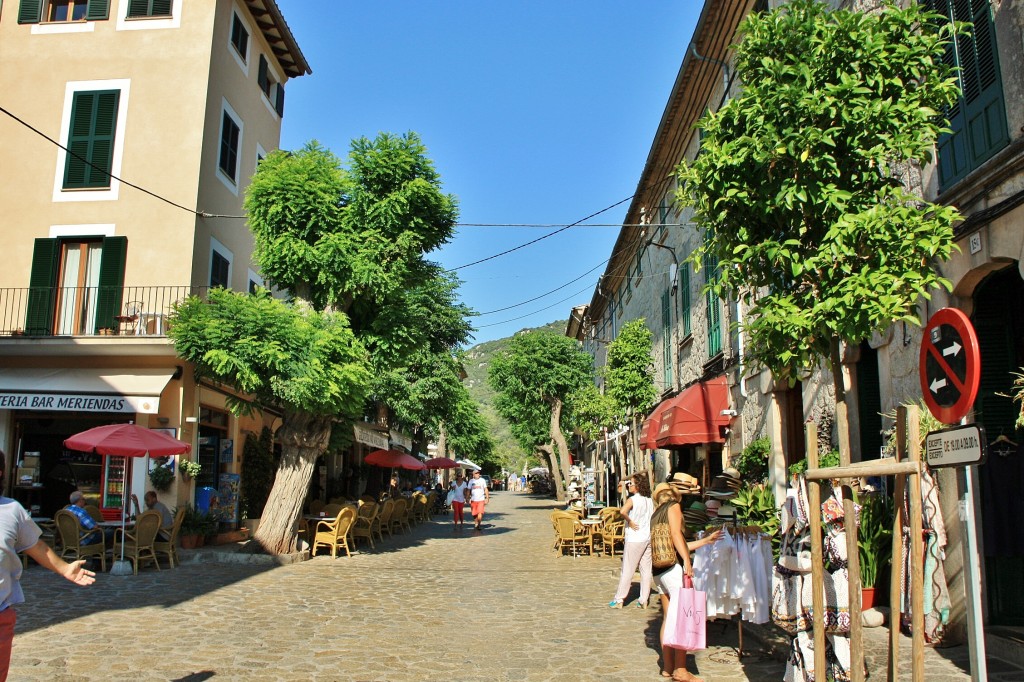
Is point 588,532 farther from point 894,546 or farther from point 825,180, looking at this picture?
point 894,546

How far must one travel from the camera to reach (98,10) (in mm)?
18234

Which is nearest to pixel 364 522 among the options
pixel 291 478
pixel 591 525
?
pixel 291 478

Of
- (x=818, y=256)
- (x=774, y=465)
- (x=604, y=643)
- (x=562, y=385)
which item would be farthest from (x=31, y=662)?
(x=562, y=385)

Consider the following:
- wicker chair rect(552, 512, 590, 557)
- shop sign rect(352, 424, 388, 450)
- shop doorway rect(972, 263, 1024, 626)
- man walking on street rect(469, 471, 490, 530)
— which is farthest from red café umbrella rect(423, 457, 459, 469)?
shop doorway rect(972, 263, 1024, 626)

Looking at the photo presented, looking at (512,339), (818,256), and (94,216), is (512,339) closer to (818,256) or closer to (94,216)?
(94,216)

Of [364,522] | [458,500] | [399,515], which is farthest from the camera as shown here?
[458,500]

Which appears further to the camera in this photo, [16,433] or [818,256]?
[16,433]

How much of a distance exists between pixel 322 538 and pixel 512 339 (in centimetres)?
2510

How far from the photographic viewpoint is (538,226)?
1664 cm

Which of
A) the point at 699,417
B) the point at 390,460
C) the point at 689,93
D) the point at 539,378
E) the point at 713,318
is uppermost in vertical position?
the point at 689,93

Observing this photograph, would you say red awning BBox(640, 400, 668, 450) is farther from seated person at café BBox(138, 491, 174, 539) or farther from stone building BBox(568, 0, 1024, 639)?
seated person at café BBox(138, 491, 174, 539)

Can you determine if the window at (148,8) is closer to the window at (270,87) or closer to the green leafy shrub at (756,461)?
the window at (270,87)

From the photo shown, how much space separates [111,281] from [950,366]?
17.0 metres

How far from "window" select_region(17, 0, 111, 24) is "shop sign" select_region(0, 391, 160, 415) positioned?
9122 millimetres
